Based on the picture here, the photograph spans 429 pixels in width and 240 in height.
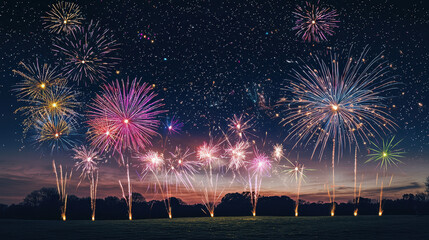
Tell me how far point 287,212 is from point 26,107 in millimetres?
153391

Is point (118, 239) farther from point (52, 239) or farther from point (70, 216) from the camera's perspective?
point (70, 216)

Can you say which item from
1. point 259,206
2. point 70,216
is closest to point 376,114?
point 70,216

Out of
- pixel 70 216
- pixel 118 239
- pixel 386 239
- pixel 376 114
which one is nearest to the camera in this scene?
pixel 376 114

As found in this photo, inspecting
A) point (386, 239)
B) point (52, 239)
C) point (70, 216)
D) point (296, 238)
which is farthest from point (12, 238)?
point (70, 216)

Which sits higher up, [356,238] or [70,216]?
[356,238]

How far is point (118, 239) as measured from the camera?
4197 centimetres

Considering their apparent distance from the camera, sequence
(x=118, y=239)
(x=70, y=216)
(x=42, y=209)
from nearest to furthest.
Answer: (x=118, y=239) < (x=42, y=209) < (x=70, y=216)

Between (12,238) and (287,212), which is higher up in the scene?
(12,238)

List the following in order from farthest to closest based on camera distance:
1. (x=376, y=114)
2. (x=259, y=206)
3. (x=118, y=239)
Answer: (x=259, y=206) → (x=118, y=239) → (x=376, y=114)

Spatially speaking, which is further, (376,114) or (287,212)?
(287,212)

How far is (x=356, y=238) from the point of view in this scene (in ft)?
134

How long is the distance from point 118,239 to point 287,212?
139 metres

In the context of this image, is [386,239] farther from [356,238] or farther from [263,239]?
[263,239]

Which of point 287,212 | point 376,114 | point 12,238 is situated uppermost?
point 376,114
